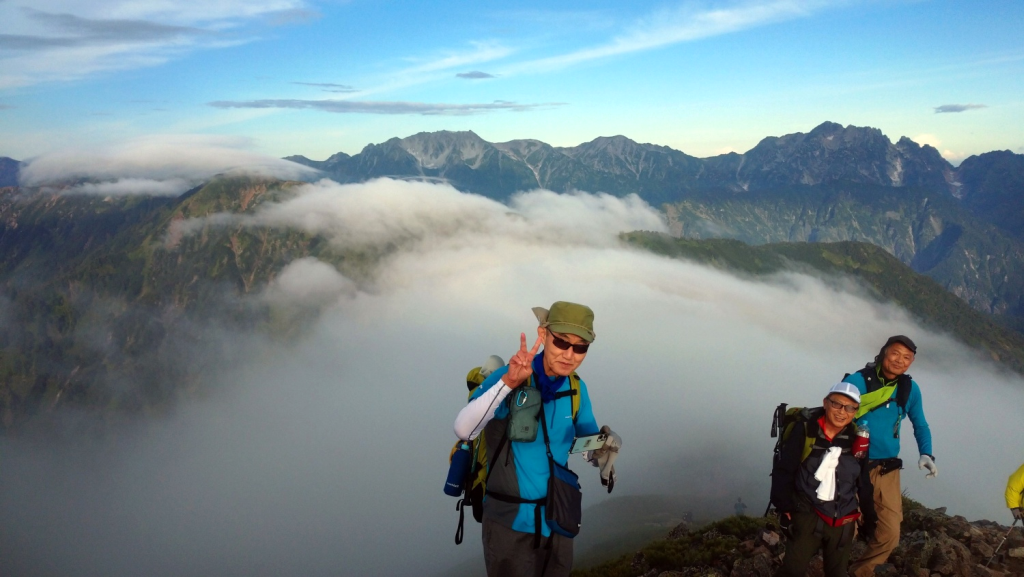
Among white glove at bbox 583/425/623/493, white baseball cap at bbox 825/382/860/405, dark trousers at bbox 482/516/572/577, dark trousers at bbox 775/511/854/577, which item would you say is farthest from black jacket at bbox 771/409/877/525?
dark trousers at bbox 482/516/572/577

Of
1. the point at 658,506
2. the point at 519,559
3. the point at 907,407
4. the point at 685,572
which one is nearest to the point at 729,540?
the point at 685,572

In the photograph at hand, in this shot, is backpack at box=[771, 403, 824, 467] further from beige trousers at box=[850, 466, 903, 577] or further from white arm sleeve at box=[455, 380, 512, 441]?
white arm sleeve at box=[455, 380, 512, 441]

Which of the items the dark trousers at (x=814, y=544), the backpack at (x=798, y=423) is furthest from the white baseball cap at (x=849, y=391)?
the dark trousers at (x=814, y=544)

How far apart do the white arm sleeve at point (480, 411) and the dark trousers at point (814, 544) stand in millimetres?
6472

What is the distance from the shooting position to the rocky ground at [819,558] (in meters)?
12.2

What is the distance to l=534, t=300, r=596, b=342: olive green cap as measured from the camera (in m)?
6.20

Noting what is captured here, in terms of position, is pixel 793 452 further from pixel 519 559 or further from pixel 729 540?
pixel 729 540

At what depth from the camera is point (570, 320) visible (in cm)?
634

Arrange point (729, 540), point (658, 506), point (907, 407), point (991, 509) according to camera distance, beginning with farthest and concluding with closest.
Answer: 1. point (991, 509)
2. point (658, 506)
3. point (729, 540)
4. point (907, 407)

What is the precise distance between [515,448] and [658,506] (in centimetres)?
6959

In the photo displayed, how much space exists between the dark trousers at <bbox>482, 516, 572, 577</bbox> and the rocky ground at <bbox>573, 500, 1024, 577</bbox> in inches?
327

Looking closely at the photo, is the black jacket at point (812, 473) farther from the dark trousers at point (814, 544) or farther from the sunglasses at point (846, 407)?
the sunglasses at point (846, 407)

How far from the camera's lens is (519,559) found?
6.72 metres

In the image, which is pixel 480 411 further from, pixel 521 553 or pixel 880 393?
pixel 880 393
